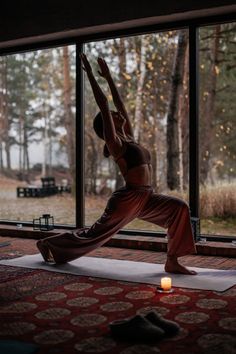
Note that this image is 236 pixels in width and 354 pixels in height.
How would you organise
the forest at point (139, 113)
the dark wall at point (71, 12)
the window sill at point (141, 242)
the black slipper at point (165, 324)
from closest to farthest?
the black slipper at point (165, 324) → the window sill at point (141, 242) → the dark wall at point (71, 12) → the forest at point (139, 113)

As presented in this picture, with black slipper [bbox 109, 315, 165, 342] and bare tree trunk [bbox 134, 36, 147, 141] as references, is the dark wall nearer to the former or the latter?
bare tree trunk [bbox 134, 36, 147, 141]

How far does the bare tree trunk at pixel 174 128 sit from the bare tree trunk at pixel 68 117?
1.23 m

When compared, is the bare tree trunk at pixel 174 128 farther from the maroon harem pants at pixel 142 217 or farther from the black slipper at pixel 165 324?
the black slipper at pixel 165 324

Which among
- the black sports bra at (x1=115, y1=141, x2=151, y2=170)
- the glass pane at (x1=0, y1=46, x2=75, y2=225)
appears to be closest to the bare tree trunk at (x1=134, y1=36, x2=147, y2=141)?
the glass pane at (x1=0, y1=46, x2=75, y2=225)

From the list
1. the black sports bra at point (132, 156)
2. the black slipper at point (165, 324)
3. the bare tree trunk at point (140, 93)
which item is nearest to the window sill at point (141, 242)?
the bare tree trunk at point (140, 93)

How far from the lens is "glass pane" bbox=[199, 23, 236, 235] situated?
480 centimetres

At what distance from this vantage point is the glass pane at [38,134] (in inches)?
230

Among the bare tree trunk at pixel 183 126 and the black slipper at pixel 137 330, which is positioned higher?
the bare tree trunk at pixel 183 126

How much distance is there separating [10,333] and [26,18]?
13.6 ft

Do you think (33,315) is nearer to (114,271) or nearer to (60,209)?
(114,271)

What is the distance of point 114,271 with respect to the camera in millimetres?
3848

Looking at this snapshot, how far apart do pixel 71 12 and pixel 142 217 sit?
2.62m

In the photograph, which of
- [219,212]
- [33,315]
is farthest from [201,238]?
[33,315]

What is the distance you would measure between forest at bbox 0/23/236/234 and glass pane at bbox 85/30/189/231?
1cm
